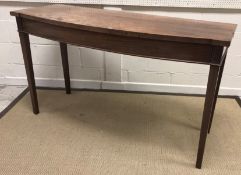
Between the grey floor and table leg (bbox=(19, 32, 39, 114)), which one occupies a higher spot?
→ table leg (bbox=(19, 32, 39, 114))

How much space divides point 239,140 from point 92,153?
82 cm

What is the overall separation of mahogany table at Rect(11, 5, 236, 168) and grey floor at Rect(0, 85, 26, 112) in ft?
2.10

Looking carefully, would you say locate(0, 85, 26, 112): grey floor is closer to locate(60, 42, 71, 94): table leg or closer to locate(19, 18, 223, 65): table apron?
locate(60, 42, 71, 94): table leg

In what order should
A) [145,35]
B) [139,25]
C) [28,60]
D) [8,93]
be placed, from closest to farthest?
[145,35] → [139,25] → [28,60] → [8,93]

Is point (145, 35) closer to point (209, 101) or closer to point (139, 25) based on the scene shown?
point (139, 25)

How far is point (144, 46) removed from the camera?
108 centimetres

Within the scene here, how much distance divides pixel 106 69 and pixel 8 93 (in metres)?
0.77

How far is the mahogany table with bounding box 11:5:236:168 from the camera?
39.8 inches

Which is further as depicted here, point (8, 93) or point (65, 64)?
point (8, 93)

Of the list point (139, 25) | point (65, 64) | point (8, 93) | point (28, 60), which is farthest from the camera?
point (8, 93)

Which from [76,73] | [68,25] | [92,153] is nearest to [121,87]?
[76,73]

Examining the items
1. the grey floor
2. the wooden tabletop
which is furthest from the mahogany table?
the grey floor

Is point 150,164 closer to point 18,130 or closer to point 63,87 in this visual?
point 18,130

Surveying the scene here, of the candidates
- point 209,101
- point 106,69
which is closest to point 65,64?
point 106,69
